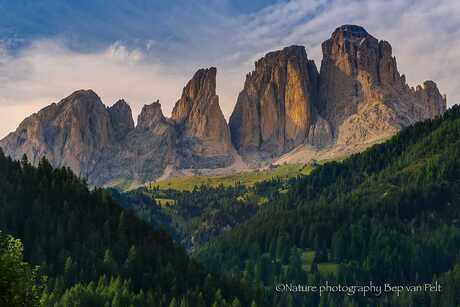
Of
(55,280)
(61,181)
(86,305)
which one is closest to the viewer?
(86,305)

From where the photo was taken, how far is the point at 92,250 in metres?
150

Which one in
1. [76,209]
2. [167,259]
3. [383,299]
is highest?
[76,209]

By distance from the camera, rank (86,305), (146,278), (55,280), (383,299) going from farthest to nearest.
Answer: (383,299)
(146,278)
(55,280)
(86,305)

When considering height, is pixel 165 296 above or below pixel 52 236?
below

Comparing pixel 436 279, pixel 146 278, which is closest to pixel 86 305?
pixel 146 278

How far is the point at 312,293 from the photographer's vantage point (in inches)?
7844

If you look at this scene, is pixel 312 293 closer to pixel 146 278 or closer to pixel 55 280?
pixel 146 278

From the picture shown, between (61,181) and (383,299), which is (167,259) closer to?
(61,181)

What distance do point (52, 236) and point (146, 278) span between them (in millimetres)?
23424

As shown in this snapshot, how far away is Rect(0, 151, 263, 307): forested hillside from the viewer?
132 metres

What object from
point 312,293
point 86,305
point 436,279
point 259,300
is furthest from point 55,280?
point 436,279

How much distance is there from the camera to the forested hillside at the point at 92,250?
435ft

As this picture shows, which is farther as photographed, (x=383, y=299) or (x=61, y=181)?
(x=383, y=299)

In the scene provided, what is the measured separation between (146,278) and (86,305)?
24.1 m
